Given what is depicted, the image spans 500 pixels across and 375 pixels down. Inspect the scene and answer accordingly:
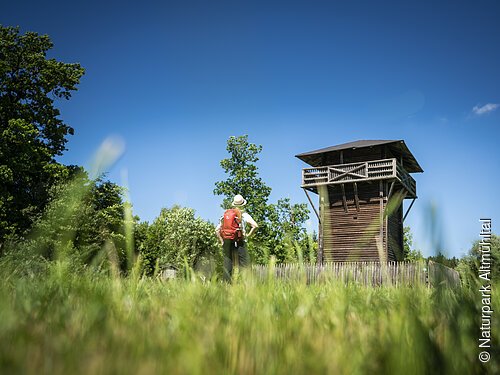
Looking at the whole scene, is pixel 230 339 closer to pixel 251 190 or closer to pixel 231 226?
pixel 231 226

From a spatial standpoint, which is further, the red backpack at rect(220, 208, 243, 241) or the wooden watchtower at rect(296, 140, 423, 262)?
the wooden watchtower at rect(296, 140, 423, 262)

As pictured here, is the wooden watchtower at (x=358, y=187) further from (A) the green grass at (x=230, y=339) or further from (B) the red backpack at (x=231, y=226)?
(A) the green grass at (x=230, y=339)

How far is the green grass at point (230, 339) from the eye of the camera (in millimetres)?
768

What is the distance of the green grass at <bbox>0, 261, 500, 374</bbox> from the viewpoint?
768 mm

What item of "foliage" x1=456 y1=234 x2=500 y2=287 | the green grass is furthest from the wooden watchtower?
the green grass

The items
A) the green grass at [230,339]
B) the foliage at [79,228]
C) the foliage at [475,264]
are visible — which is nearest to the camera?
the green grass at [230,339]

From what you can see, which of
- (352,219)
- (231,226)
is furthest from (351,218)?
(231,226)

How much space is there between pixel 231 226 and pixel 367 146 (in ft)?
64.6

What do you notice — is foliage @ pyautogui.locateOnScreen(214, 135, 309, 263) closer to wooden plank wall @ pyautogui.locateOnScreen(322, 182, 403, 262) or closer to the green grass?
wooden plank wall @ pyautogui.locateOnScreen(322, 182, 403, 262)

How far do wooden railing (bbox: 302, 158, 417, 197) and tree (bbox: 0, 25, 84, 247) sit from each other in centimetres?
1552

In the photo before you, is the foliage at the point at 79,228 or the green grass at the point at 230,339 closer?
the green grass at the point at 230,339

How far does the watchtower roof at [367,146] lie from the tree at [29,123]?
16131mm

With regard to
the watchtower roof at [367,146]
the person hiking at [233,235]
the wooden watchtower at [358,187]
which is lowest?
the person hiking at [233,235]

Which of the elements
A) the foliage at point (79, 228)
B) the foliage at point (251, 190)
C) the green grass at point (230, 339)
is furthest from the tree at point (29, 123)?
the green grass at point (230, 339)
